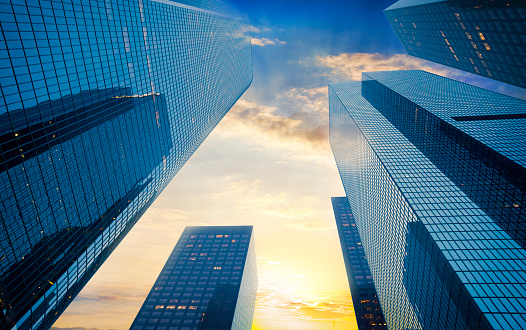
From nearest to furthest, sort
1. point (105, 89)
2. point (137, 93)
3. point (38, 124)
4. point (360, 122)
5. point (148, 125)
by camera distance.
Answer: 1. point (38, 124)
2. point (105, 89)
3. point (137, 93)
4. point (148, 125)
5. point (360, 122)

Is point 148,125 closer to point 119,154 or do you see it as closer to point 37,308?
point 119,154

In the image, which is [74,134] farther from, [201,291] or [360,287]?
[360,287]

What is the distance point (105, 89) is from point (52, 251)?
27.6 m

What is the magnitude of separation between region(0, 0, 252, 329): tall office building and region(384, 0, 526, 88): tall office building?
81631 millimetres

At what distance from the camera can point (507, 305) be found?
37250mm

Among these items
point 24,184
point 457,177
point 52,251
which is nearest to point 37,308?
point 52,251

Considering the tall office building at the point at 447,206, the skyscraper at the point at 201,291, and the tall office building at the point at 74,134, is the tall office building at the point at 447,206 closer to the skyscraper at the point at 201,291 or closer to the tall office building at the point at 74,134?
the tall office building at the point at 74,134

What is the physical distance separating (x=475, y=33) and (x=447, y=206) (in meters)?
55.9

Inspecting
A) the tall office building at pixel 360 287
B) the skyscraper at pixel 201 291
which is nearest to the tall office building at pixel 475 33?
the tall office building at pixel 360 287

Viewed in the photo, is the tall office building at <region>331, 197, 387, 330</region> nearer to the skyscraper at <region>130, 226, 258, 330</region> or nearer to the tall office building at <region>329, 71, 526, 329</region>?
the tall office building at <region>329, 71, 526, 329</region>

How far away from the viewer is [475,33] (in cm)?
7994

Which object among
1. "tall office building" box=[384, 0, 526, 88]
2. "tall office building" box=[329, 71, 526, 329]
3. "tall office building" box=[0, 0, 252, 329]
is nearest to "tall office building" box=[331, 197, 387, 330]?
"tall office building" box=[329, 71, 526, 329]

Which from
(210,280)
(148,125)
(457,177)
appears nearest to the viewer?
(148,125)

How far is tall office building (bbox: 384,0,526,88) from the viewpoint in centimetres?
6738
